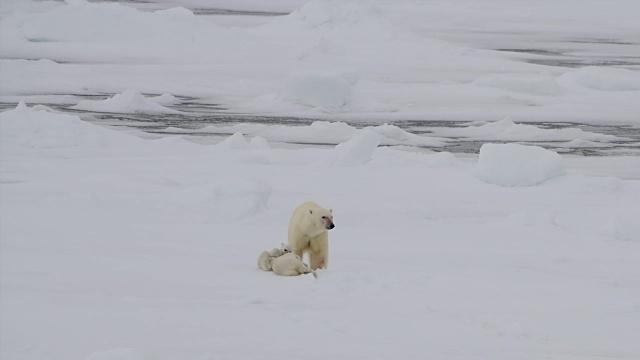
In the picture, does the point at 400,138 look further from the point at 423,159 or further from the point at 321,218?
the point at 321,218

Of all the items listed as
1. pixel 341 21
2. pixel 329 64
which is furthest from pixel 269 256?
pixel 341 21

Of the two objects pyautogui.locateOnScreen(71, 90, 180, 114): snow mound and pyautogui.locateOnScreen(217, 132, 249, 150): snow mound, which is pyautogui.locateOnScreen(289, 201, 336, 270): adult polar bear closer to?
pyautogui.locateOnScreen(217, 132, 249, 150): snow mound

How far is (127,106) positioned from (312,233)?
943cm

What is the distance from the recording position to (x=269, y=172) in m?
8.55

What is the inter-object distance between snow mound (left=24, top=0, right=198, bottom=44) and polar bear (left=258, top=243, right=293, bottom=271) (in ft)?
57.8

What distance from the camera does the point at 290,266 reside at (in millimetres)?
4840

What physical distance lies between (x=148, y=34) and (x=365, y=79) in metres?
6.43

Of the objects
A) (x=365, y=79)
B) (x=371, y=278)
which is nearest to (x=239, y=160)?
(x=371, y=278)

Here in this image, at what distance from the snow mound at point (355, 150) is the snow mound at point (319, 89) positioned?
Answer: 573 cm

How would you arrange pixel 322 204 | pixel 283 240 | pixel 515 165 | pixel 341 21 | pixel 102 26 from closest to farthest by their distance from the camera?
pixel 283 240
pixel 322 204
pixel 515 165
pixel 102 26
pixel 341 21

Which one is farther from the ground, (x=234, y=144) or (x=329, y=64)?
(x=329, y=64)

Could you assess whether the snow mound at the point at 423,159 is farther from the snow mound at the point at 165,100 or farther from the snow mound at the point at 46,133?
the snow mound at the point at 165,100

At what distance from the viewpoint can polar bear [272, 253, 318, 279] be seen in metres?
4.84

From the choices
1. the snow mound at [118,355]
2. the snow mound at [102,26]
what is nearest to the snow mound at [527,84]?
the snow mound at [102,26]
